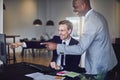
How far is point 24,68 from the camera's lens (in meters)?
2.29

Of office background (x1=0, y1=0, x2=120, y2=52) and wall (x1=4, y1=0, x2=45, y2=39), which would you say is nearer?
office background (x1=0, y1=0, x2=120, y2=52)

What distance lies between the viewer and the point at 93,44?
1.90 metres

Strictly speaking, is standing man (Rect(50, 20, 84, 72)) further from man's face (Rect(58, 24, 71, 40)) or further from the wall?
the wall

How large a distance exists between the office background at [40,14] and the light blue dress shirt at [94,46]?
730 centimetres

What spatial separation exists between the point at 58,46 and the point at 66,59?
2.45ft

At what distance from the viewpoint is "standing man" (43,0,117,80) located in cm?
184

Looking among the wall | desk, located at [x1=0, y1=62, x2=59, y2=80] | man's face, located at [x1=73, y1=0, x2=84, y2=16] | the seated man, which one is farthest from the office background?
man's face, located at [x1=73, y1=0, x2=84, y2=16]

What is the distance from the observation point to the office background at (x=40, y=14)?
31.8 feet

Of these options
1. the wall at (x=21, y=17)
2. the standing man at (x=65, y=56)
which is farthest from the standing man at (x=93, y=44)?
the wall at (x=21, y=17)

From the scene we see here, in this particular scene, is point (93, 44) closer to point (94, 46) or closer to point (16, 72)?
point (94, 46)

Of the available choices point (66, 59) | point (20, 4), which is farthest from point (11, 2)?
point (66, 59)

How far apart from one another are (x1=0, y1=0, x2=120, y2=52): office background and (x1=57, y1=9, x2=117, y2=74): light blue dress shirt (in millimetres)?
7299

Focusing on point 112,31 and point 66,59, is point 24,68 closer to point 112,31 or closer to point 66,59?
point 66,59

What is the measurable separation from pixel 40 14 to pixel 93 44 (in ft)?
31.5
